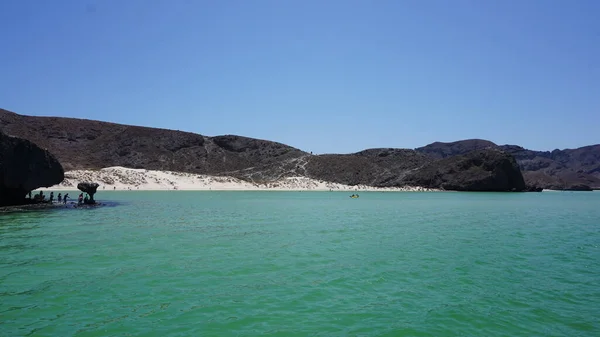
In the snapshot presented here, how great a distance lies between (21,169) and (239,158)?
10750 centimetres

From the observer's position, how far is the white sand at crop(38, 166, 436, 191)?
93750mm

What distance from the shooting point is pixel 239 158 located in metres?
148

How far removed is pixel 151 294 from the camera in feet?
38.9

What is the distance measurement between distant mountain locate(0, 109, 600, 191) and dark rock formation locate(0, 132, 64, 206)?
221ft

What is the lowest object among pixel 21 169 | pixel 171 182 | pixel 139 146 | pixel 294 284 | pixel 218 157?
pixel 294 284

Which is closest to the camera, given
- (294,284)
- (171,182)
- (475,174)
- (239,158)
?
(294,284)

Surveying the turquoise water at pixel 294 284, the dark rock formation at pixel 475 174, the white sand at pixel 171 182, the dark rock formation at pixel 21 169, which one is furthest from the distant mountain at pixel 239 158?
the turquoise water at pixel 294 284

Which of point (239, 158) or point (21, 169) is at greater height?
point (239, 158)

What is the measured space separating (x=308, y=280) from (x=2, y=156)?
35133 mm

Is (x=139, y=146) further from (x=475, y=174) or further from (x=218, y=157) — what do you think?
(x=475, y=174)

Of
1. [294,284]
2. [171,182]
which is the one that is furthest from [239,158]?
[294,284]

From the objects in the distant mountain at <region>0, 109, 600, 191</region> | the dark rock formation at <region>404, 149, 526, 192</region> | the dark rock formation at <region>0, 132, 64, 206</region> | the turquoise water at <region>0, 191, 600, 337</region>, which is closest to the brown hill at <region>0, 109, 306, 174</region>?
the distant mountain at <region>0, 109, 600, 191</region>

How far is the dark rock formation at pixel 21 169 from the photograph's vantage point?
37.8m

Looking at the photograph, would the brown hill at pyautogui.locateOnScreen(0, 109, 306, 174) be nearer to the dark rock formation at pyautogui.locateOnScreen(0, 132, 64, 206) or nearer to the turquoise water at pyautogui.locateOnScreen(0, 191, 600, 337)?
the dark rock formation at pyautogui.locateOnScreen(0, 132, 64, 206)
